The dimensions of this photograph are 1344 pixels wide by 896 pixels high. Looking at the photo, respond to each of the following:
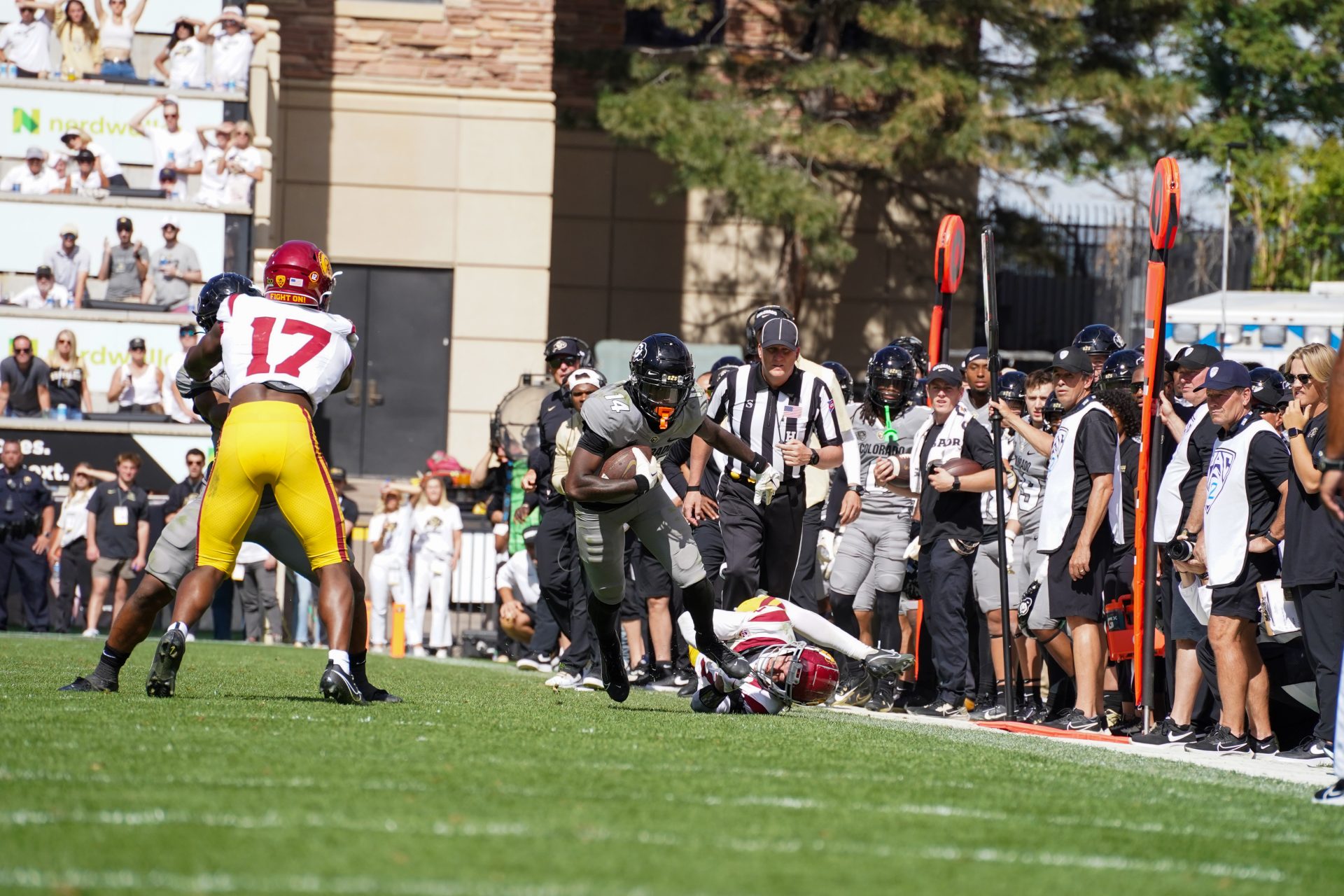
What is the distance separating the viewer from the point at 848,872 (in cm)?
424

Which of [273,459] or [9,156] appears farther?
[9,156]

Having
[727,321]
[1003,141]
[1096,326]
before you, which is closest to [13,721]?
[1096,326]

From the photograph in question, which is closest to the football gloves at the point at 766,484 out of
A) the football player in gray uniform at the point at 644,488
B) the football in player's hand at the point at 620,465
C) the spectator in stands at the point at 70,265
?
the football player in gray uniform at the point at 644,488

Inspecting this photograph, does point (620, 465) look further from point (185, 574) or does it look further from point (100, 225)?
point (100, 225)

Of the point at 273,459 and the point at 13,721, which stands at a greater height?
the point at 273,459

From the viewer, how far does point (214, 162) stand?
19984 mm

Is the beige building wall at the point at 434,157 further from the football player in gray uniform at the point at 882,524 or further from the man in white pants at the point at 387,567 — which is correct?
the football player in gray uniform at the point at 882,524

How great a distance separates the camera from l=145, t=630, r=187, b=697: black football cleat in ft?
25.9

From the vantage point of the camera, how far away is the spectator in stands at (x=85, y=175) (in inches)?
775

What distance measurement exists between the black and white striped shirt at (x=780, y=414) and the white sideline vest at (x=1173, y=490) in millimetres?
1794

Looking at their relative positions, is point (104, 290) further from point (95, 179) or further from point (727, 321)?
point (727, 321)

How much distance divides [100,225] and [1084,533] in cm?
1341

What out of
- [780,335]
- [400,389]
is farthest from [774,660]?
[400,389]

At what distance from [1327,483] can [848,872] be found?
2.54 meters
